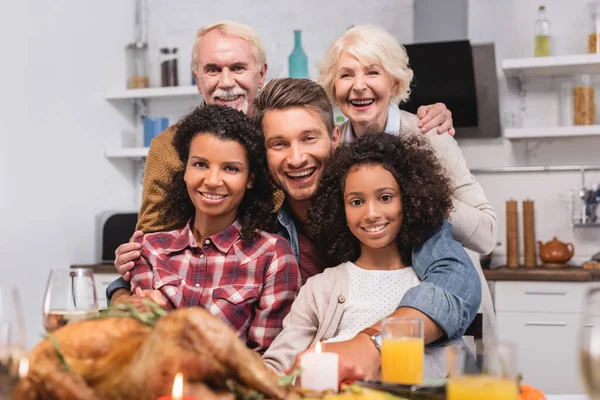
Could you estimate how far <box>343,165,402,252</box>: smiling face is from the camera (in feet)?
6.00

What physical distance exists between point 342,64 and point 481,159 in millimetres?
2327

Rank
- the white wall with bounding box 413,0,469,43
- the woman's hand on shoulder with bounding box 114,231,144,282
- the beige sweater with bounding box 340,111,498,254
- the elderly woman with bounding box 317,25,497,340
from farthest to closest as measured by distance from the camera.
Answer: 1. the white wall with bounding box 413,0,469,43
2. the elderly woman with bounding box 317,25,497,340
3. the beige sweater with bounding box 340,111,498,254
4. the woman's hand on shoulder with bounding box 114,231,144,282

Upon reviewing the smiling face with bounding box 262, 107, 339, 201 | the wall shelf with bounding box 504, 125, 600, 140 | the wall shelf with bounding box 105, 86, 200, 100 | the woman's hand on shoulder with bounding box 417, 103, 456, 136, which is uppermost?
the wall shelf with bounding box 105, 86, 200, 100

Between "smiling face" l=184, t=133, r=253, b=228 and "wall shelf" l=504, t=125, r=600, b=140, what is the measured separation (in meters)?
2.46

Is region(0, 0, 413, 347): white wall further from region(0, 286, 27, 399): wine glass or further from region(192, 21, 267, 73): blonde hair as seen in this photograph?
region(0, 286, 27, 399): wine glass

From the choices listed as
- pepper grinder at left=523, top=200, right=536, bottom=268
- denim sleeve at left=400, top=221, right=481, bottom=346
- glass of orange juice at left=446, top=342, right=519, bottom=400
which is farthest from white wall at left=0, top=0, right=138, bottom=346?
glass of orange juice at left=446, top=342, right=519, bottom=400

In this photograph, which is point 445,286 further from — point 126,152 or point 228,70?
point 126,152

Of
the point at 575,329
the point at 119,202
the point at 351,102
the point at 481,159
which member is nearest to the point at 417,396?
the point at 351,102

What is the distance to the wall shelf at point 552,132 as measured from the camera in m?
3.94

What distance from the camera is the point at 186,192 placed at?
210 cm

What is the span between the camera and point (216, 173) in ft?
6.30

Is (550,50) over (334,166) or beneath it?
over

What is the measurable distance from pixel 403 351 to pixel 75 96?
380cm

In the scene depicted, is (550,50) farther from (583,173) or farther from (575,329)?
(575,329)
